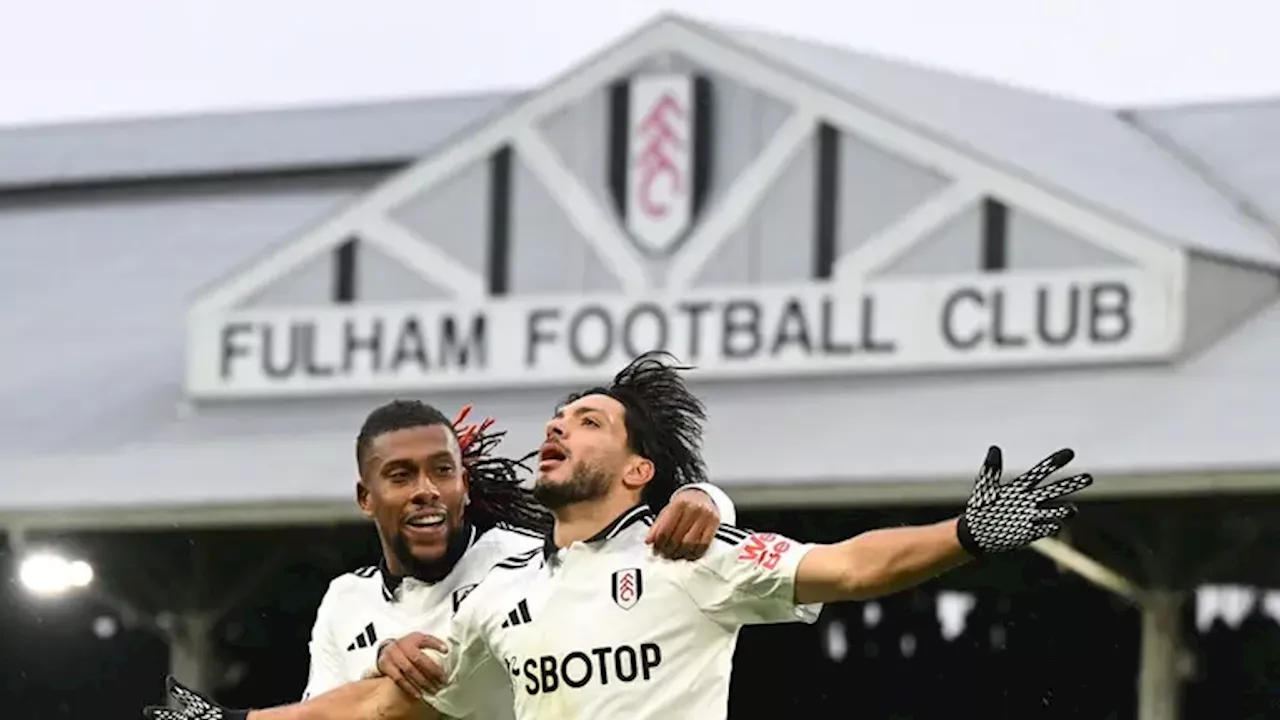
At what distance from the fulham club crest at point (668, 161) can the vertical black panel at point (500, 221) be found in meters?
0.77

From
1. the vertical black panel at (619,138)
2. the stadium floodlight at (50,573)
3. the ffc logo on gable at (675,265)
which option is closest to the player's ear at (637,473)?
the ffc logo on gable at (675,265)

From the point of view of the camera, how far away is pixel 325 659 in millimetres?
8664

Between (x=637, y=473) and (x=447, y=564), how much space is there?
0.82 metres

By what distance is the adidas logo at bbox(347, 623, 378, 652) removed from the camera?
850 cm

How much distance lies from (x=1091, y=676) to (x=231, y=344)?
521 cm

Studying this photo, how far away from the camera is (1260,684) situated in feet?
64.9

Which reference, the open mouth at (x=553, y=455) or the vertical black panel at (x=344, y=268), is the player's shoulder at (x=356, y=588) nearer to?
the open mouth at (x=553, y=455)

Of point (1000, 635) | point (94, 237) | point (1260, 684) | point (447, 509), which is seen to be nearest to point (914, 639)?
point (1000, 635)

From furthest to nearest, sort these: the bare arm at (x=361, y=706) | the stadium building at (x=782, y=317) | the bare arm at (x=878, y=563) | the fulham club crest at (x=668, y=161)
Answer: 1. the fulham club crest at (x=668, y=161)
2. the stadium building at (x=782, y=317)
3. the bare arm at (x=361, y=706)
4. the bare arm at (x=878, y=563)

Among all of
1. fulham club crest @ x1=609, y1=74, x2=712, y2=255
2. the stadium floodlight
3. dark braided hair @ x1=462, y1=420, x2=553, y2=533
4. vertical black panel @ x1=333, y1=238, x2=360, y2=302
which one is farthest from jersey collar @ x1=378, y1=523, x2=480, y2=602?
vertical black panel @ x1=333, y1=238, x2=360, y2=302

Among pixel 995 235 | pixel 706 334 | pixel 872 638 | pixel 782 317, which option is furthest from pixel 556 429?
pixel 872 638

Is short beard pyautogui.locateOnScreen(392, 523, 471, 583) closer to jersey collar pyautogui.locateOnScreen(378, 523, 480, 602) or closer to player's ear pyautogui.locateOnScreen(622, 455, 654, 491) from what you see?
jersey collar pyautogui.locateOnScreen(378, 523, 480, 602)

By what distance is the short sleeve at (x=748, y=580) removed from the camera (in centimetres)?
728

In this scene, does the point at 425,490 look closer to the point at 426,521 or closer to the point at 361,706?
the point at 426,521
